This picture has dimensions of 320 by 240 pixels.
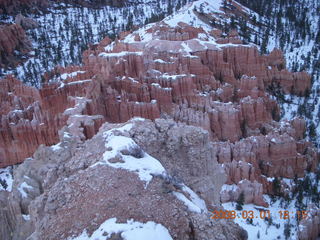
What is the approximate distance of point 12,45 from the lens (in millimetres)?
33031

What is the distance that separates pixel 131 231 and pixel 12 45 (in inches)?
1363

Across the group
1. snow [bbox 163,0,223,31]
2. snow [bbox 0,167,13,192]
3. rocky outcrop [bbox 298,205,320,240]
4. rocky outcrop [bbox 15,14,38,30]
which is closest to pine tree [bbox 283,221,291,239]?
rocky outcrop [bbox 298,205,320,240]

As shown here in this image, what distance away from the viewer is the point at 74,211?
4242 millimetres

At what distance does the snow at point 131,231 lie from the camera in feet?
12.5

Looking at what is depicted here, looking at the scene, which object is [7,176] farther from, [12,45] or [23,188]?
[12,45]

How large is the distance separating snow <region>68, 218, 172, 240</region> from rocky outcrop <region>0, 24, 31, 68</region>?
97.1 ft

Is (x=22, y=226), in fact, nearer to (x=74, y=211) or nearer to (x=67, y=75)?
(x=74, y=211)

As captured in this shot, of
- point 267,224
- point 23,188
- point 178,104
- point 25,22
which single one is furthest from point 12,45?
point 267,224

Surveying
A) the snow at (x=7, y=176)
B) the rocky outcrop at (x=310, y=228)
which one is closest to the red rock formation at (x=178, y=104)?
the snow at (x=7, y=176)

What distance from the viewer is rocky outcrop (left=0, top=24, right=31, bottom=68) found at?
30.6 m

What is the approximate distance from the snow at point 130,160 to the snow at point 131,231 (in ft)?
2.50

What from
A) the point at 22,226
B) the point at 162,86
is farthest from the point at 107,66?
the point at 22,226

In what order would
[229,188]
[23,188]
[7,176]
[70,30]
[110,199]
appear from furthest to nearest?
[70,30] → [7,176] → [229,188] → [23,188] → [110,199]

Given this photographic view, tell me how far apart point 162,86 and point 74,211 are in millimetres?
14325
